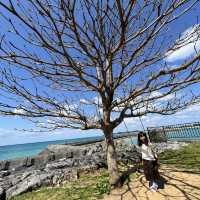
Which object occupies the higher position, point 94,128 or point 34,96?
point 34,96

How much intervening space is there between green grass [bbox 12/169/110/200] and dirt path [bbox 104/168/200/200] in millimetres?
489

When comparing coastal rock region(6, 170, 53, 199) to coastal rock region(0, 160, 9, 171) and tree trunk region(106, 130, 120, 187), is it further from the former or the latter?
coastal rock region(0, 160, 9, 171)

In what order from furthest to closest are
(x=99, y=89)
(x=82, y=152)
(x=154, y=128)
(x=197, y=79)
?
1. (x=154, y=128)
2. (x=82, y=152)
3. (x=99, y=89)
4. (x=197, y=79)

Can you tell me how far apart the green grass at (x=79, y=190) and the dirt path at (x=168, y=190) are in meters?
0.49

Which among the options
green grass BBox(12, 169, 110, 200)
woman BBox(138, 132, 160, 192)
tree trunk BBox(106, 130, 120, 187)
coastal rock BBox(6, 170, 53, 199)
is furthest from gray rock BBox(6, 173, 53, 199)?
woman BBox(138, 132, 160, 192)

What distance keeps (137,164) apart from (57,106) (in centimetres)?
400

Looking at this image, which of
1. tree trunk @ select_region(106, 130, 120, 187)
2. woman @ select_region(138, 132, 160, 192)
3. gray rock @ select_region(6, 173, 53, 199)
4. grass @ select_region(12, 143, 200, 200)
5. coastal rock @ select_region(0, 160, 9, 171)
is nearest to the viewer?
woman @ select_region(138, 132, 160, 192)

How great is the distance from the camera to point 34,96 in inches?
321

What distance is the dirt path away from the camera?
23.0ft

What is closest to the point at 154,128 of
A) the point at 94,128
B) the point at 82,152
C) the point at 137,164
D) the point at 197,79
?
the point at 82,152

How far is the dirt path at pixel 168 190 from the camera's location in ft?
23.0

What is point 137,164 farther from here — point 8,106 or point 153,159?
point 8,106

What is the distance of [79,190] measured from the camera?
27.9 feet

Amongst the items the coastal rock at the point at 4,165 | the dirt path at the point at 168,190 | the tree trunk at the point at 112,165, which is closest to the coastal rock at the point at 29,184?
the tree trunk at the point at 112,165
